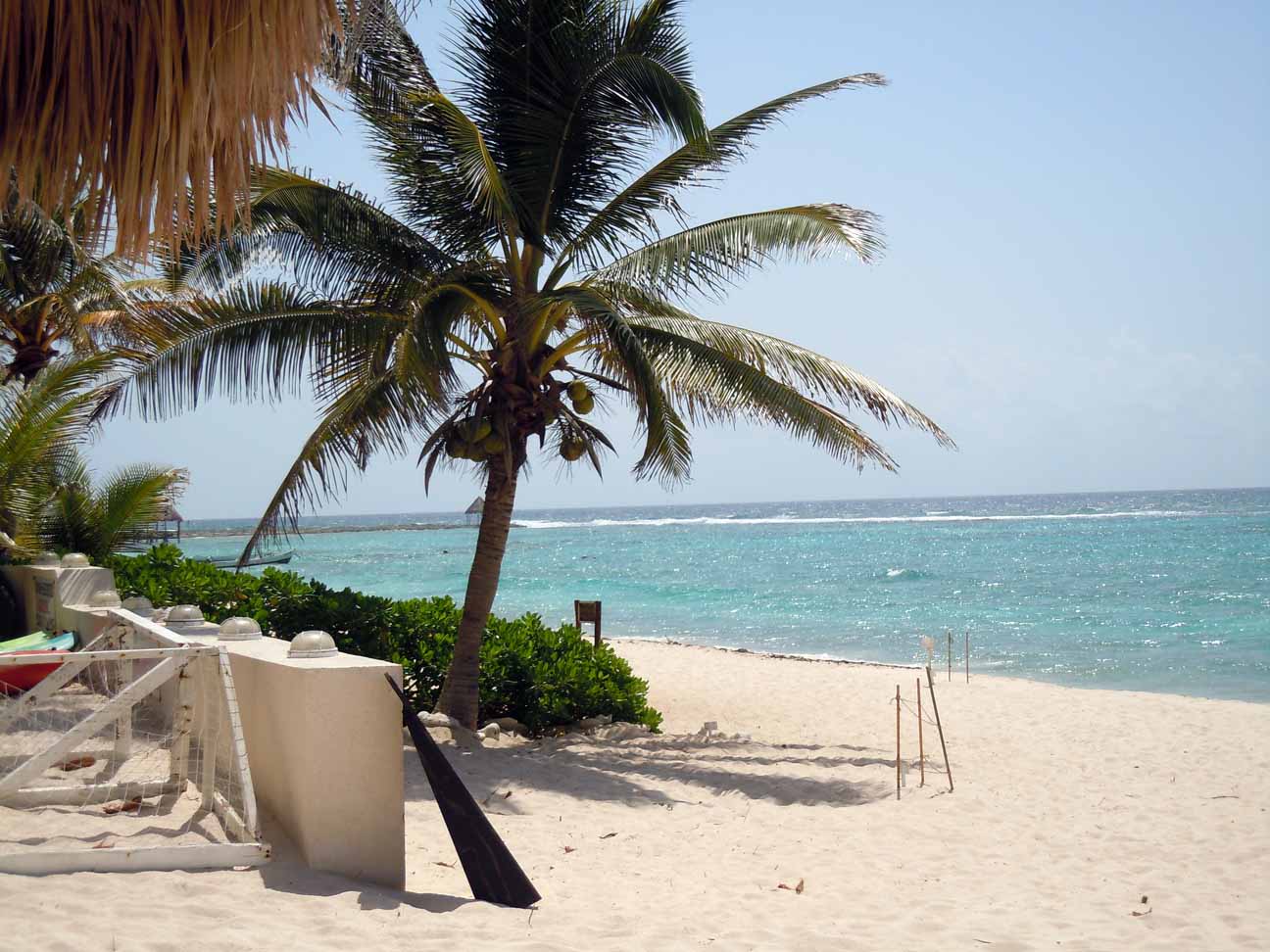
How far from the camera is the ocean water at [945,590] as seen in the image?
20.9 m

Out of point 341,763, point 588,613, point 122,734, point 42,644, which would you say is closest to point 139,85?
point 341,763

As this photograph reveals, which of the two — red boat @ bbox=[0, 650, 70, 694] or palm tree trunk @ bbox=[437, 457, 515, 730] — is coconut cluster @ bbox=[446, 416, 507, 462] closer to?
palm tree trunk @ bbox=[437, 457, 515, 730]

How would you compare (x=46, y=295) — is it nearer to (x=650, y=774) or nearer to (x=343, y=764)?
(x=650, y=774)

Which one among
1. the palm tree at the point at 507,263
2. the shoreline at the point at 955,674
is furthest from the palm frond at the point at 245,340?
the shoreline at the point at 955,674

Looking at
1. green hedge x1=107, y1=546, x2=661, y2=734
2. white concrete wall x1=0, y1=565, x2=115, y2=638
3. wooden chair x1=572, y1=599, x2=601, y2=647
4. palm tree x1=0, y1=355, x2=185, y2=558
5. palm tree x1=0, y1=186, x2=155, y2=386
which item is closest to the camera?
white concrete wall x1=0, y1=565, x2=115, y2=638

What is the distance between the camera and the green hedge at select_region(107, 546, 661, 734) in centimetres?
971

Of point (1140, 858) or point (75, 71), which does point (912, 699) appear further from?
point (75, 71)

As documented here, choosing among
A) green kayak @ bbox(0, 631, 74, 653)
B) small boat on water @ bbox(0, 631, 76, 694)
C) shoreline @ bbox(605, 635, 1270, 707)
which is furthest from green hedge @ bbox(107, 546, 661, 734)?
shoreline @ bbox(605, 635, 1270, 707)

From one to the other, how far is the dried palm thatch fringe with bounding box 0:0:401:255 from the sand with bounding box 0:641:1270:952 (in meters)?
2.39

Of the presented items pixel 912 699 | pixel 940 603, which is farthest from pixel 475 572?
pixel 940 603

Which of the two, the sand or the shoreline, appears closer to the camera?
the sand

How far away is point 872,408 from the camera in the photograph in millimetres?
8914

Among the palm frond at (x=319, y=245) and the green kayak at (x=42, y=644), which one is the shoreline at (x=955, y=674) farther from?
the green kayak at (x=42, y=644)

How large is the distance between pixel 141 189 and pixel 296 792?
94.1 inches
